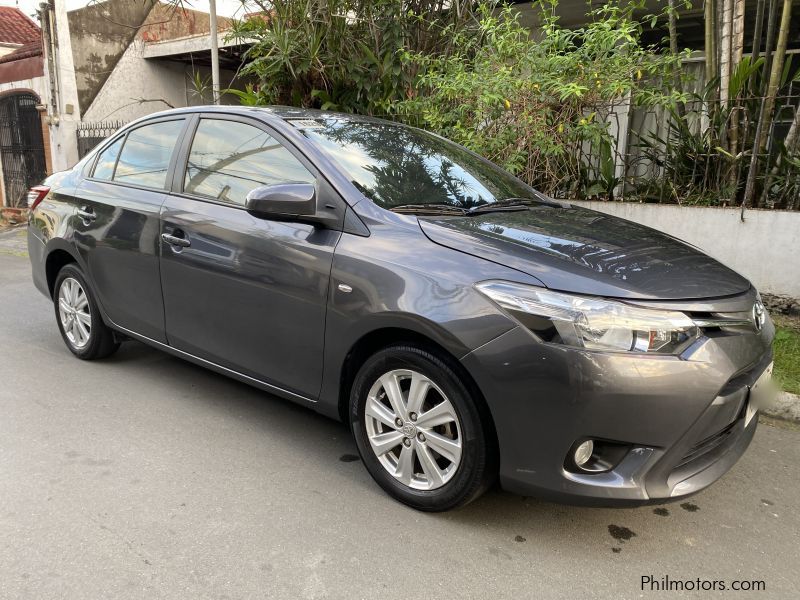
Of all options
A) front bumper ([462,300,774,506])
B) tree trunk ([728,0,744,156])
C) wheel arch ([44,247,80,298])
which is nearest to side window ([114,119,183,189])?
wheel arch ([44,247,80,298])

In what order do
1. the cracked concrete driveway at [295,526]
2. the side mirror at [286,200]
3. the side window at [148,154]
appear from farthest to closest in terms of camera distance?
the side window at [148,154], the side mirror at [286,200], the cracked concrete driveway at [295,526]

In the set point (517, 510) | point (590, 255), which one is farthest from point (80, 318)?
point (590, 255)

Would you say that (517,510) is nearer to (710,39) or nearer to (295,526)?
(295,526)

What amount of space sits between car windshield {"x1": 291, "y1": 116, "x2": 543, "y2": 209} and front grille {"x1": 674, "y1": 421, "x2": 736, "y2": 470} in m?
1.52

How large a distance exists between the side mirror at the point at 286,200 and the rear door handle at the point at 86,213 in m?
1.81

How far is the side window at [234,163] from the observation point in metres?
3.25

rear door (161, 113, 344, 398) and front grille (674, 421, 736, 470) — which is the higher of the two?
rear door (161, 113, 344, 398)

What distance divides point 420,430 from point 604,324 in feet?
2.90

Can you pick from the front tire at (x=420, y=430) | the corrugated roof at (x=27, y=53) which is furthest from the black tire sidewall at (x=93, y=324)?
the corrugated roof at (x=27, y=53)

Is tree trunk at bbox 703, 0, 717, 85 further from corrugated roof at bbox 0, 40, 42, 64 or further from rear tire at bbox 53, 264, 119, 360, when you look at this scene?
corrugated roof at bbox 0, 40, 42, 64

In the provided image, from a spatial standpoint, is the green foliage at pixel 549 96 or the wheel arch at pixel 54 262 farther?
the green foliage at pixel 549 96

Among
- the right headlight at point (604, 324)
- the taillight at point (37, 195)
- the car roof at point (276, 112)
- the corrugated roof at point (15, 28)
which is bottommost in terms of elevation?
the right headlight at point (604, 324)

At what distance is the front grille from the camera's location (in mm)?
2371

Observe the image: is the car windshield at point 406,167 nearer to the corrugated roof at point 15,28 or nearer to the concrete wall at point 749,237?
the concrete wall at point 749,237
